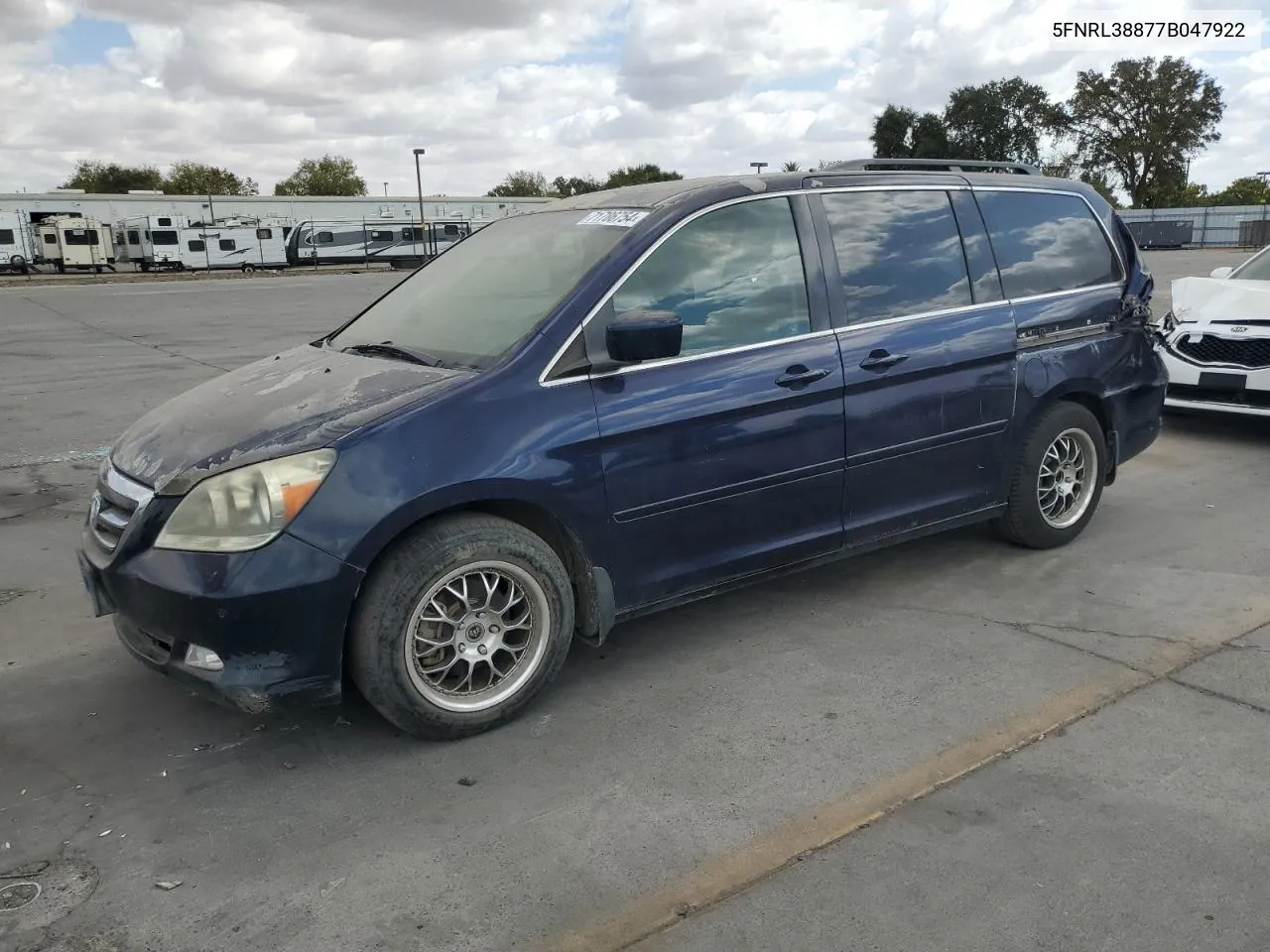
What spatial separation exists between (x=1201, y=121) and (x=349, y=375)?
273 feet

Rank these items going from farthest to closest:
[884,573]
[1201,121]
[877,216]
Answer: [1201,121]
[884,573]
[877,216]

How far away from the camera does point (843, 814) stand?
117 inches

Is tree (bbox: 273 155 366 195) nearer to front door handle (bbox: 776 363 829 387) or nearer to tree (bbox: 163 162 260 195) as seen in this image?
tree (bbox: 163 162 260 195)

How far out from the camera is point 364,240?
167ft

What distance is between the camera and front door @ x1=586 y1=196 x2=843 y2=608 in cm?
368

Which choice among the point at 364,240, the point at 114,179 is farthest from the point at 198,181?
the point at 364,240

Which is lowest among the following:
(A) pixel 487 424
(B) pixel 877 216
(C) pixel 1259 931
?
(C) pixel 1259 931

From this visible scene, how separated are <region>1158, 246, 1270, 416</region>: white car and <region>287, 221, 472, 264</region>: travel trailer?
43.0 meters

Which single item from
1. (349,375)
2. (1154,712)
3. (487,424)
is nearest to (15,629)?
(349,375)

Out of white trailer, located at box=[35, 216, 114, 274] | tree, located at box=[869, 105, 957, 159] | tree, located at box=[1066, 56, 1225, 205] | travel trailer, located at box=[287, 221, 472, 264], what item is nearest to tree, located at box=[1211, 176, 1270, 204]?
tree, located at box=[1066, 56, 1225, 205]

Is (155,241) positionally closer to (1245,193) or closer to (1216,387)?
(1216,387)

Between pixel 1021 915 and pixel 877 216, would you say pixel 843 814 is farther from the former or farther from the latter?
pixel 877 216

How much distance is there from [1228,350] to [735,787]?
6.34 meters

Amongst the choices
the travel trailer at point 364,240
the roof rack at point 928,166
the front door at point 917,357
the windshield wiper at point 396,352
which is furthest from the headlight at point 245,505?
the travel trailer at point 364,240
